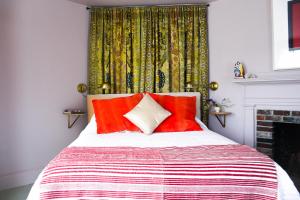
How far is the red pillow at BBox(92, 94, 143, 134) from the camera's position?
8.09ft

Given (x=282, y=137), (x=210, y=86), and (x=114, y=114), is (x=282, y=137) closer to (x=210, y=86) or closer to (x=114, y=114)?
(x=210, y=86)

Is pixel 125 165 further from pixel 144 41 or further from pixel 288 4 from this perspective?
pixel 288 4

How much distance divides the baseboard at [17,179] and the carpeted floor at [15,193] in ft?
0.22

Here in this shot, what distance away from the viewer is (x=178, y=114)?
2598 millimetres

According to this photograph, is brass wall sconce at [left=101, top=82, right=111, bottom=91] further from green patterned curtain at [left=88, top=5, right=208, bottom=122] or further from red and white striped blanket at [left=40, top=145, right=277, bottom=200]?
red and white striped blanket at [left=40, top=145, right=277, bottom=200]

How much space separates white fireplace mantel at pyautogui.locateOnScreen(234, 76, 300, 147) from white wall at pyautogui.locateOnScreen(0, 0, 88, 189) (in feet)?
7.04

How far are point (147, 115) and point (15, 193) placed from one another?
1587mm

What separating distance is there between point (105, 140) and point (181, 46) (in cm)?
177

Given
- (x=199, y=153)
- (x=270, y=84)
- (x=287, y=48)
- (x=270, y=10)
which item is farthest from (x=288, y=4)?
(x=199, y=153)

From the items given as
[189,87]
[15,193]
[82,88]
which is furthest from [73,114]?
[189,87]

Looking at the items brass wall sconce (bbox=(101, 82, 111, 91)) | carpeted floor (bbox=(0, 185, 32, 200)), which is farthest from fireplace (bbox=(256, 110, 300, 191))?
carpeted floor (bbox=(0, 185, 32, 200))

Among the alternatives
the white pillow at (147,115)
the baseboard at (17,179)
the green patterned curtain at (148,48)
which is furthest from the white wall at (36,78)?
the white pillow at (147,115)

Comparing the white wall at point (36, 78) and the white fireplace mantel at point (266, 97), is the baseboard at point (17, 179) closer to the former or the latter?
the white wall at point (36, 78)

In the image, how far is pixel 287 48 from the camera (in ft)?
8.29
